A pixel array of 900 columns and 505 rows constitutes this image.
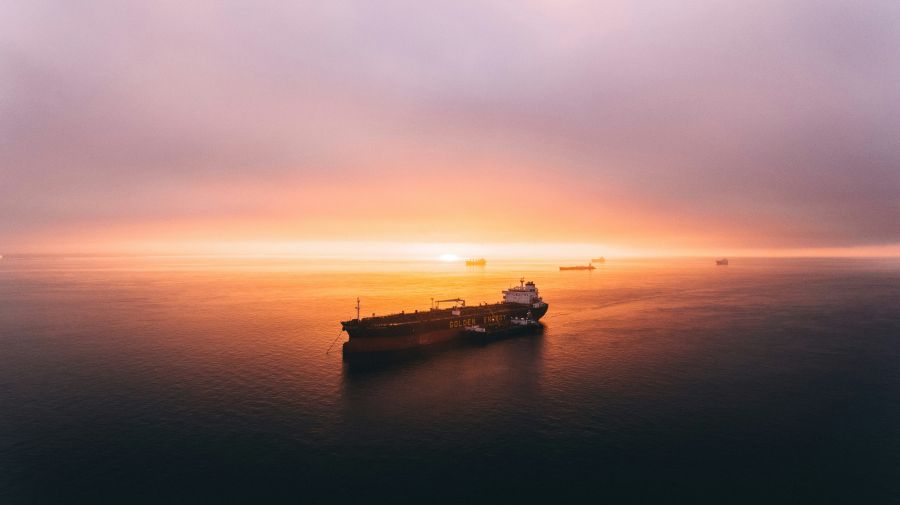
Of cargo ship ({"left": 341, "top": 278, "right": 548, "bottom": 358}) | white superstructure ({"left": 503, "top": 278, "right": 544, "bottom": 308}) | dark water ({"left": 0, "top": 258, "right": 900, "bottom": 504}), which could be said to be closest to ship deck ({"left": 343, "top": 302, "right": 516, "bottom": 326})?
cargo ship ({"left": 341, "top": 278, "right": 548, "bottom": 358})

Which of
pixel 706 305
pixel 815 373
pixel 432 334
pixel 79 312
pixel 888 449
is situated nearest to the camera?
pixel 888 449

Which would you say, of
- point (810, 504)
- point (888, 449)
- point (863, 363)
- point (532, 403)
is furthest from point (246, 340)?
point (863, 363)

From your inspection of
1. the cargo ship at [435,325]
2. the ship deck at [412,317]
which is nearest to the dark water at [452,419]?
the cargo ship at [435,325]

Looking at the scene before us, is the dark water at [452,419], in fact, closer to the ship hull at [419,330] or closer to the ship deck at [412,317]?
the ship hull at [419,330]

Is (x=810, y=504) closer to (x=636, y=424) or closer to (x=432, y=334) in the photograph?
(x=636, y=424)

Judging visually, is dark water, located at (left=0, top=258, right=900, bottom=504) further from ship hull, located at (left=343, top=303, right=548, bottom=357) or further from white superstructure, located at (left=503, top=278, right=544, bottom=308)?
white superstructure, located at (left=503, top=278, right=544, bottom=308)

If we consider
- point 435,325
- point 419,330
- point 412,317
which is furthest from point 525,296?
point 419,330
